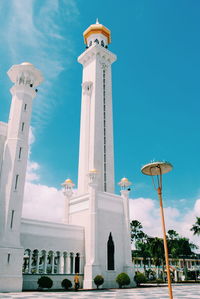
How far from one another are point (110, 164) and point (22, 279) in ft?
59.3

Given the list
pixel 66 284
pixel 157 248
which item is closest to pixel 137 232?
pixel 157 248

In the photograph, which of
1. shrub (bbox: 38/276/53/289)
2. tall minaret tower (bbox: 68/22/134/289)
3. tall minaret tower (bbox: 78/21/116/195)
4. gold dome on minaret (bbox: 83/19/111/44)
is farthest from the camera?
gold dome on minaret (bbox: 83/19/111/44)

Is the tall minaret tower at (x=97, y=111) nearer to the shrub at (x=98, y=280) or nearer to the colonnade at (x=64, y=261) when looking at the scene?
the colonnade at (x=64, y=261)

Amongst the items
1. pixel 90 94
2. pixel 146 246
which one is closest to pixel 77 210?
pixel 90 94

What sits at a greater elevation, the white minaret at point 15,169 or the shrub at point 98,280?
the white minaret at point 15,169

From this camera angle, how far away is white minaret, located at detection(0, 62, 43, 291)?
2062cm

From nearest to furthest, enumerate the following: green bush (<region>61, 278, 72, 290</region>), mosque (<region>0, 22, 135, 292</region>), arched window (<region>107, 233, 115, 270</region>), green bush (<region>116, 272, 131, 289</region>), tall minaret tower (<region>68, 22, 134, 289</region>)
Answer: mosque (<region>0, 22, 135, 292</region>) → green bush (<region>61, 278, 72, 290</region>) → green bush (<region>116, 272, 131, 289</region>) → tall minaret tower (<region>68, 22, 134, 289</region>) → arched window (<region>107, 233, 115, 270</region>)

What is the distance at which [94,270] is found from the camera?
25.8 m

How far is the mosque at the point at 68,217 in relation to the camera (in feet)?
72.9

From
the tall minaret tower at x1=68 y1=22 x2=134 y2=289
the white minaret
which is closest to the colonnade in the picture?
the tall minaret tower at x1=68 y1=22 x2=134 y2=289

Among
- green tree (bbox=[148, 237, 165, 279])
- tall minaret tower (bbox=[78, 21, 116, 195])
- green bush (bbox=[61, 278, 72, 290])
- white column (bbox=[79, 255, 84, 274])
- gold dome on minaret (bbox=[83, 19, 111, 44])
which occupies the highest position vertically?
gold dome on minaret (bbox=[83, 19, 111, 44])

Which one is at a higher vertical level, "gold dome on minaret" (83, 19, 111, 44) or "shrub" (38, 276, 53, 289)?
"gold dome on minaret" (83, 19, 111, 44)

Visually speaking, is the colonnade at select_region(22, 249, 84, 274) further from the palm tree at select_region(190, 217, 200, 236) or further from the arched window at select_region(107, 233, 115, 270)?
the palm tree at select_region(190, 217, 200, 236)

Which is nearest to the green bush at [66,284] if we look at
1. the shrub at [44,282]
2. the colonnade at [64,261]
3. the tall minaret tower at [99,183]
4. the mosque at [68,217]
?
the mosque at [68,217]
